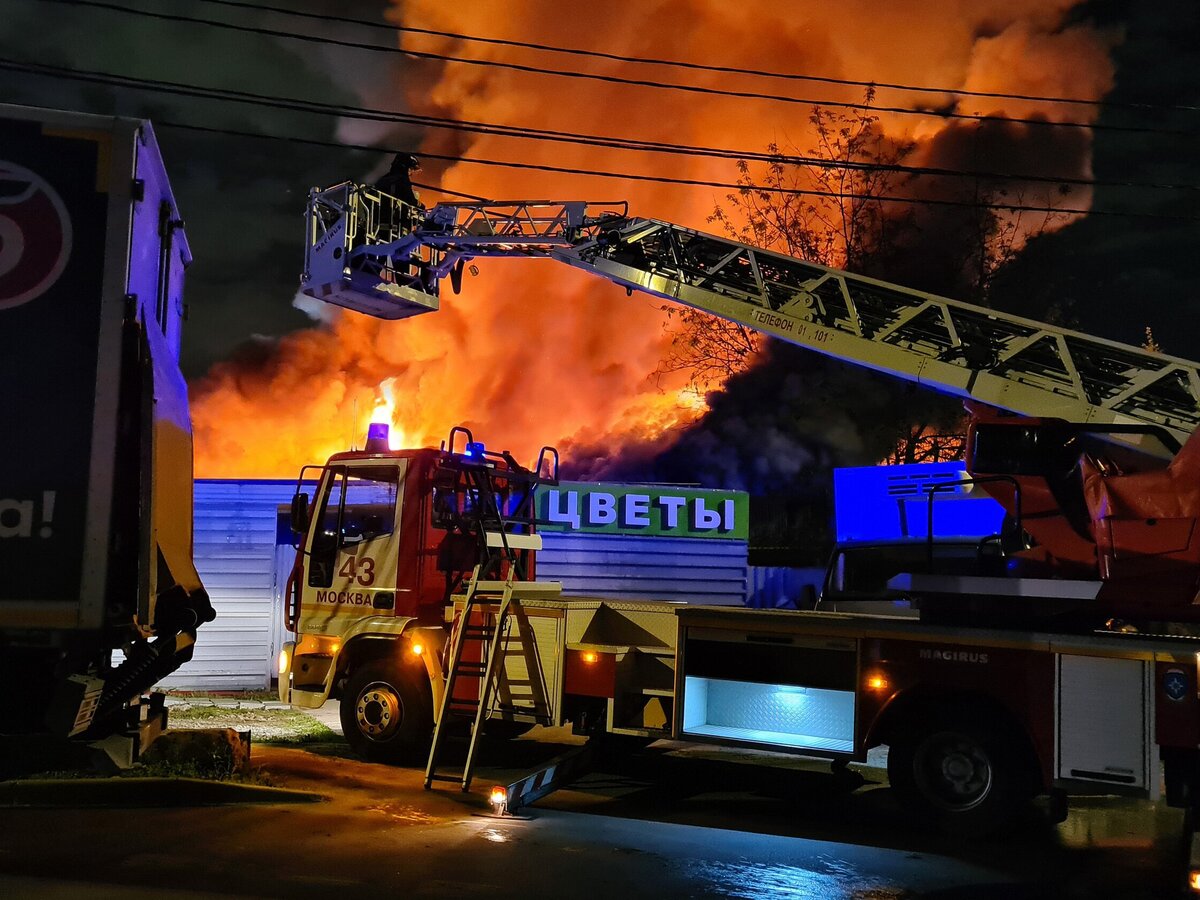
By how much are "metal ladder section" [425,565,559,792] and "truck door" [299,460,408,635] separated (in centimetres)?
91

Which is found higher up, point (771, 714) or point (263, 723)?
point (771, 714)

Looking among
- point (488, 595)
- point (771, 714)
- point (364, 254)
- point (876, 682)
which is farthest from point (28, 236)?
point (364, 254)

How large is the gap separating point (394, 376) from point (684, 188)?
43.1 ft

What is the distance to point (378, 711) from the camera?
388 inches

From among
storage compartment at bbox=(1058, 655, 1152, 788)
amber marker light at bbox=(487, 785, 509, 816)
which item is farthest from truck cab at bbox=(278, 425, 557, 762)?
storage compartment at bbox=(1058, 655, 1152, 788)

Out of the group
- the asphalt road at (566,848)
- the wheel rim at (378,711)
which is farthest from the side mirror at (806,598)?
the wheel rim at (378,711)

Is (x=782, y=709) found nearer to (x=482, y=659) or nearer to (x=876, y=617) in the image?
(x=876, y=617)

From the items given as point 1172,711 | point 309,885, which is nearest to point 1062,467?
point 1172,711

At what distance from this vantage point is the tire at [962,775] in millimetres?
7625

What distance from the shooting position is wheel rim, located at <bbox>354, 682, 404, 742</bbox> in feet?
32.1

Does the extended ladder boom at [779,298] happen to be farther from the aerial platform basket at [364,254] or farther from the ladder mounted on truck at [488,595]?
the ladder mounted on truck at [488,595]

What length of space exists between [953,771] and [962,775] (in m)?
0.07

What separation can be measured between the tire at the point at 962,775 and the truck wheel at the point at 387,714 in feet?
14.0

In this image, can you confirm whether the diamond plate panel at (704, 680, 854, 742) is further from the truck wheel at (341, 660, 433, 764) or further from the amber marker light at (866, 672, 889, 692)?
the truck wheel at (341, 660, 433, 764)
